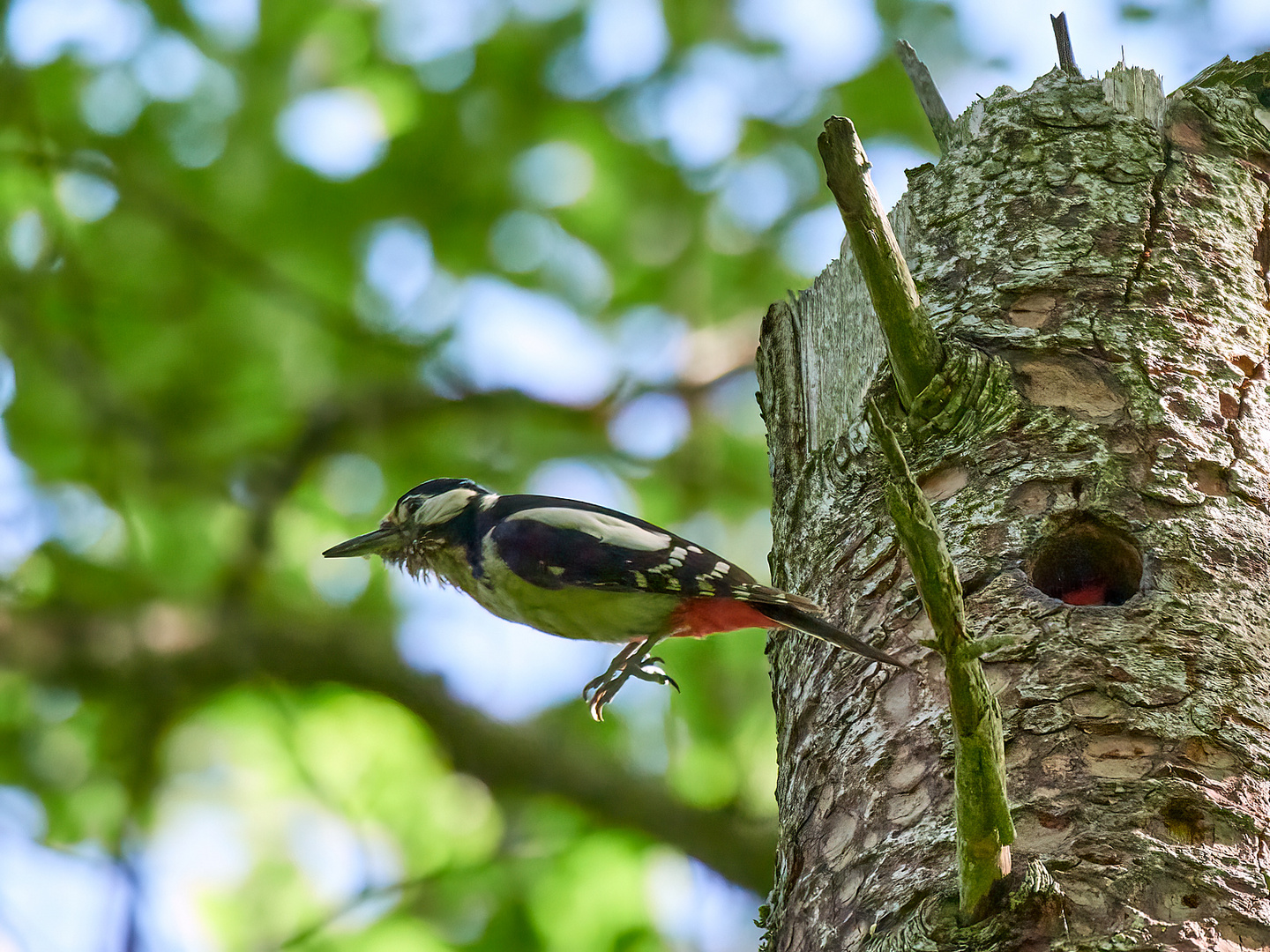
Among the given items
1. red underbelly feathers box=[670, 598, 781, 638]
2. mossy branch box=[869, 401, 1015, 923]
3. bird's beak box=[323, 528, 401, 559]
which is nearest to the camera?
mossy branch box=[869, 401, 1015, 923]

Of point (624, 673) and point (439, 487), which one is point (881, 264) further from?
point (439, 487)

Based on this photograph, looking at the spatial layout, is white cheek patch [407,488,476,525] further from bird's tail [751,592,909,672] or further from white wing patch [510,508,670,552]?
bird's tail [751,592,909,672]

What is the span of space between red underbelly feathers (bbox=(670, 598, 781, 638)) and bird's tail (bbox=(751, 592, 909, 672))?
0.42 ft

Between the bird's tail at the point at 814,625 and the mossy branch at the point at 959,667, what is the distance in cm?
71

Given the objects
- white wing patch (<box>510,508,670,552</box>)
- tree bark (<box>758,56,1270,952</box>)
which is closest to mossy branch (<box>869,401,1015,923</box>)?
tree bark (<box>758,56,1270,952</box>)

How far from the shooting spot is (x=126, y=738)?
6.04m

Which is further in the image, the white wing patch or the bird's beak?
the bird's beak

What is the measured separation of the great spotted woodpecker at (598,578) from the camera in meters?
3.04

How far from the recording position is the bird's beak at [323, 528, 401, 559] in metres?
3.68

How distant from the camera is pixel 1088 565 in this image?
2510 mm

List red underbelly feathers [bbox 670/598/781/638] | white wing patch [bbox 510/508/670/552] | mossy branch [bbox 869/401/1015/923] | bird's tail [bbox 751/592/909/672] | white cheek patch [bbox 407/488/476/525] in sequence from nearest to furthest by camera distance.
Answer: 1. mossy branch [bbox 869/401/1015/923]
2. bird's tail [bbox 751/592/909/672]
3. red underbelly feathers [bbox 670/598/781/638]
4. white wing patch [bbox 510/508/670/552]
5. white cheek patch [bbox 407/488/476/525]

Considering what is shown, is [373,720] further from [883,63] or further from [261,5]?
[883,63]

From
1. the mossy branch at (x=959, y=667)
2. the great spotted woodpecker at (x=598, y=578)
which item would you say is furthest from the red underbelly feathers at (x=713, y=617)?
the mossy branch at (x=959, y=667)

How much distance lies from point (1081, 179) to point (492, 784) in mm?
3709
